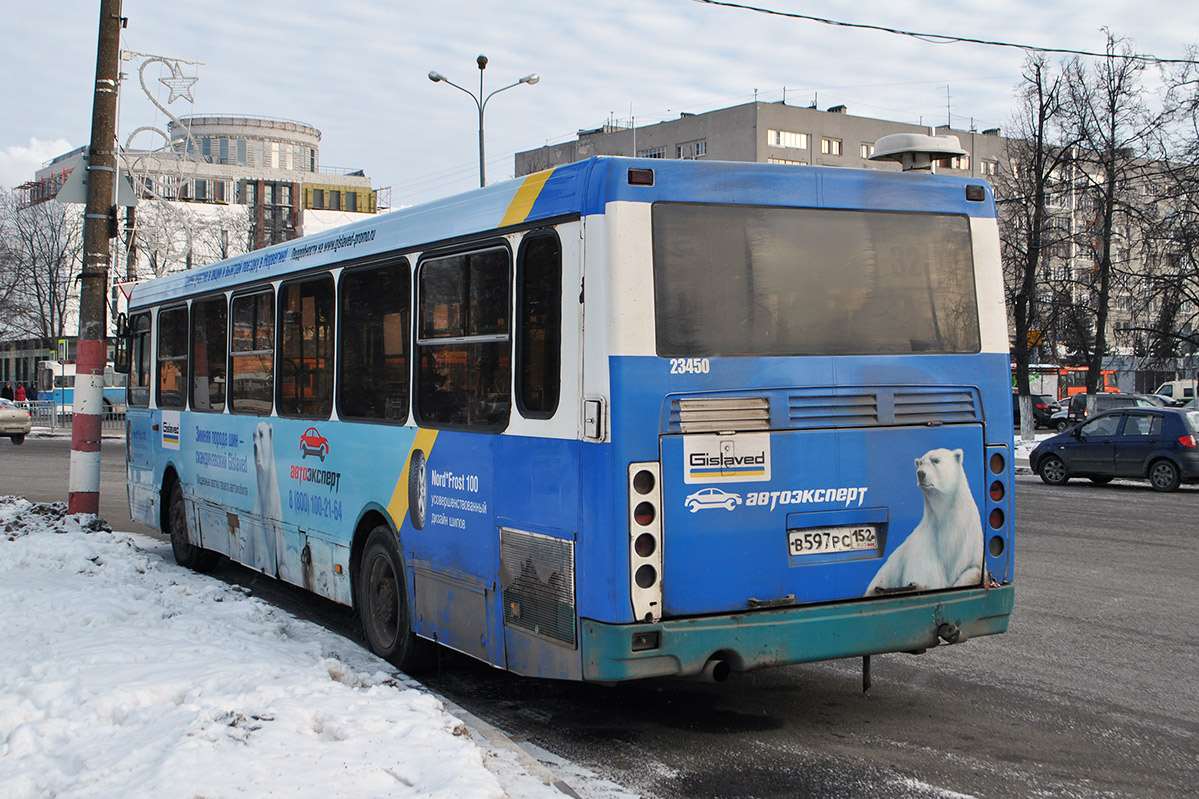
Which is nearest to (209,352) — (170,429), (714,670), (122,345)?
(170,429)

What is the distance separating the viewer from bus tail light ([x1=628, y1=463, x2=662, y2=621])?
201 inches

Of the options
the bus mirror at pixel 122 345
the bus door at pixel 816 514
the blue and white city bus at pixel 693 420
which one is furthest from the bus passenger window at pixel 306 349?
the bus mirror at pixel 122 345

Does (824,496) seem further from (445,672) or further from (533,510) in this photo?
(445,672)

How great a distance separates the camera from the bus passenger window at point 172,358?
10.8 metres

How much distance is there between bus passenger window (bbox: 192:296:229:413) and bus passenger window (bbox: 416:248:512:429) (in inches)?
151

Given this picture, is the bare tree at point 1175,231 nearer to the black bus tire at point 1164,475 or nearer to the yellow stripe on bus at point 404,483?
the black bus tire at point 1164,475

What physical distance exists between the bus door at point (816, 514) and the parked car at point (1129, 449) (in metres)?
16.9

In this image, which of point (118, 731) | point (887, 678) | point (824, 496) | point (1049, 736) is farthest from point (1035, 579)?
point (118, 731)

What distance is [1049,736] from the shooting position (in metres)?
5.73

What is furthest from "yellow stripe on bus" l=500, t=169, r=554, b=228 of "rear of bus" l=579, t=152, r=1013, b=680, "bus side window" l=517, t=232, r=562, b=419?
"rear of bus" l=579, t=152, r=1013, b=680

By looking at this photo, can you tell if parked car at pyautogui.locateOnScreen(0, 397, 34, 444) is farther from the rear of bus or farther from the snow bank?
the rear of bus

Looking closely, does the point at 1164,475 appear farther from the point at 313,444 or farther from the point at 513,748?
the point at 513,748

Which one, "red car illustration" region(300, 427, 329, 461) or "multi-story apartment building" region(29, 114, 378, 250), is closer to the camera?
"red car illustration" region(300, 427, 329, 461)

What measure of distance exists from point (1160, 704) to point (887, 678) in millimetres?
1487
